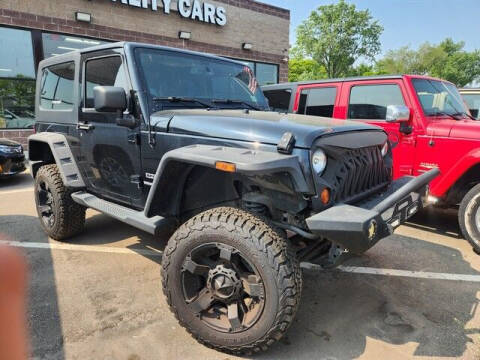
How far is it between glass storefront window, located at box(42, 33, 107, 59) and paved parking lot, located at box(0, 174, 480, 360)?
23.8 feet

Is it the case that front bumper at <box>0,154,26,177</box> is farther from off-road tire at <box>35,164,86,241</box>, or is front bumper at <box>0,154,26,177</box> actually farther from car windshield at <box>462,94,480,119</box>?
car windshield at <box>462,94,480,119</box>

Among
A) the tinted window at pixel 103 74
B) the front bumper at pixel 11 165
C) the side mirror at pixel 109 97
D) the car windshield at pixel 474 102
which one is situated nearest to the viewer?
the side mirror at pixel 109 97

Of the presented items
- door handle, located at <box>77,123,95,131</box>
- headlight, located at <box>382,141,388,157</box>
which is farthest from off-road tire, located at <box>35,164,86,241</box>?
headlight, located at <box>382,141,388,157</box>

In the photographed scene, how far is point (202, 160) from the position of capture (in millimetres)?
2094

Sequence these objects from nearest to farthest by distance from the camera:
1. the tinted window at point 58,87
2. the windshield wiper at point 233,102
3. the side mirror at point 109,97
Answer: the side mirror at point 109,97
the windshield wiper at point 233,102
the tinted window at point 58,87

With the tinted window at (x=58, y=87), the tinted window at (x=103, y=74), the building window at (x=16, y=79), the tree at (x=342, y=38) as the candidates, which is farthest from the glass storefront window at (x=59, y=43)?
the tree at (x=342, y=38)

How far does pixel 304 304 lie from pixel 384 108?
3.15 metres

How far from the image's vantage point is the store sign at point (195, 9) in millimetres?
10750

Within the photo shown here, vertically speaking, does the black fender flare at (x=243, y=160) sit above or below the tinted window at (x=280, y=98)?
below

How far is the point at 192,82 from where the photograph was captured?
10.1 ft

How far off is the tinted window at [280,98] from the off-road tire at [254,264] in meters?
4.06

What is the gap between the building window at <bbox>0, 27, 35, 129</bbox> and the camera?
905 cm

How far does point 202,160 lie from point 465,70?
60.7 m

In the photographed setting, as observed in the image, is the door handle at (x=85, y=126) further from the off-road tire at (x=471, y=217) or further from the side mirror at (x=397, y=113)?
the off-road tire at (x=471, y=217)
